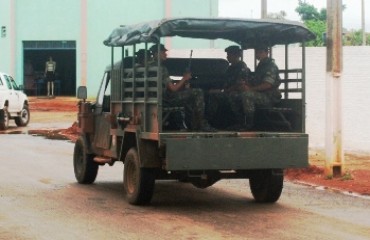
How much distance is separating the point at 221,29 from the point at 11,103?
19775mm

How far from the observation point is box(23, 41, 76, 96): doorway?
5144 centimetres

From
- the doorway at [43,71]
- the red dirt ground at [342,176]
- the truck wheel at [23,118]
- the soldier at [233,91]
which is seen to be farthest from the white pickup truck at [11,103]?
the soldier at [233,91]

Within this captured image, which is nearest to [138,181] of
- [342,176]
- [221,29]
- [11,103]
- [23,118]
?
[221,29]

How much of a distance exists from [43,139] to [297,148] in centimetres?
1563

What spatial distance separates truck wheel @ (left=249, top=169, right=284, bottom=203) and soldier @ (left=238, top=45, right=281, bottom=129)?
737 millimetres

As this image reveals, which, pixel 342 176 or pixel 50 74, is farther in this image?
pixel 50 74

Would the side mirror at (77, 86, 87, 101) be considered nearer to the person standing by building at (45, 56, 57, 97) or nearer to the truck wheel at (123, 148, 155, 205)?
the truck wheel at (123, 148, 155, 205)

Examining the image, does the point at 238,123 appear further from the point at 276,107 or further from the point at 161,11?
the point at 161,11

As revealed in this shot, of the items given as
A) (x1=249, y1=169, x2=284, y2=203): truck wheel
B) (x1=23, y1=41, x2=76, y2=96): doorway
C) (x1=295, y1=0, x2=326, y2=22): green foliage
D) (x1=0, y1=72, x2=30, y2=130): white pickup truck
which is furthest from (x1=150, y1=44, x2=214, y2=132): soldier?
(x1=295, y1=0, x2=326, y2=22): green foliage

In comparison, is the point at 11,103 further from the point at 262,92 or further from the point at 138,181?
the point at 138,181

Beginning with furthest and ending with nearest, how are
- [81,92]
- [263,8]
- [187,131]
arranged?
1. [263,8]
2. [81,92]
3. [187,131]

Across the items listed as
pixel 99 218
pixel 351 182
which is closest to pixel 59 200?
pixel 99 218

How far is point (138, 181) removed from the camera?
1214 cm

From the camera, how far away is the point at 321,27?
7656 centimetres
